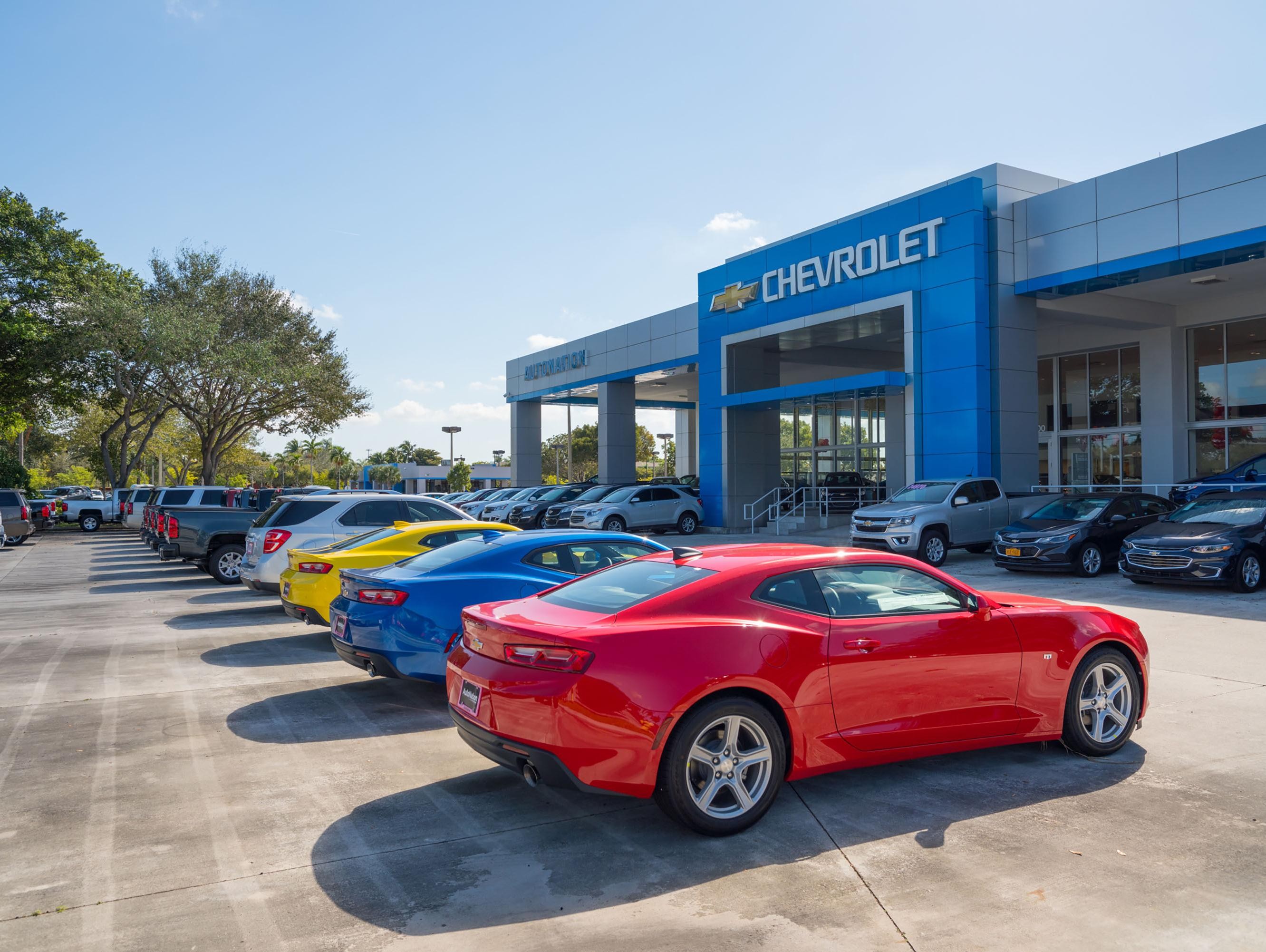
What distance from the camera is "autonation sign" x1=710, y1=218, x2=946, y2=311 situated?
74.9ft

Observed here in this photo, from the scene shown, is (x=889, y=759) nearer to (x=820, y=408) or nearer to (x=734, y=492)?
(x=734, y=492)

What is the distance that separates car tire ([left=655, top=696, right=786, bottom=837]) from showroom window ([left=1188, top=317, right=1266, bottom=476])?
2398 cm

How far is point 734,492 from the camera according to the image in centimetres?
2972

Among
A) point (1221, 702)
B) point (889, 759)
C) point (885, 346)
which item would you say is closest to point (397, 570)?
point (889, 759)

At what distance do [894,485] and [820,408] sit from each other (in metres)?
4.60

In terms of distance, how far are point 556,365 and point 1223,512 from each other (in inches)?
1218

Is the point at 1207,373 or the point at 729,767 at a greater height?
the point at 1207,373

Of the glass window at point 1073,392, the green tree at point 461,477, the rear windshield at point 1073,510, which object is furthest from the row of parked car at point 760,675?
the green tree at point 461,477

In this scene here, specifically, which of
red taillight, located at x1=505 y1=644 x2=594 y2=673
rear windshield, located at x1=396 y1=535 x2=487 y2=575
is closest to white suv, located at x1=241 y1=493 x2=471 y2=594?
rear windshield, located at x1=396 y1=535 x2=487 y2=575

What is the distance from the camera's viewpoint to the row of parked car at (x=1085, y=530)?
13.5 metres

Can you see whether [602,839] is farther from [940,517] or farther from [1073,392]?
[1073,392]

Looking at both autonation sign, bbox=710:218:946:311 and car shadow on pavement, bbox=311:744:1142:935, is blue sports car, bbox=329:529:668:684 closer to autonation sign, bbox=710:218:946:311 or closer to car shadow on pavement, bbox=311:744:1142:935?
car shadow on pavement, bbox=311:744:1142:935

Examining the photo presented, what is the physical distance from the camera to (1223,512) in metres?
14.5

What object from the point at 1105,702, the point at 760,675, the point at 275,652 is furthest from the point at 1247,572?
the point at 275,652
